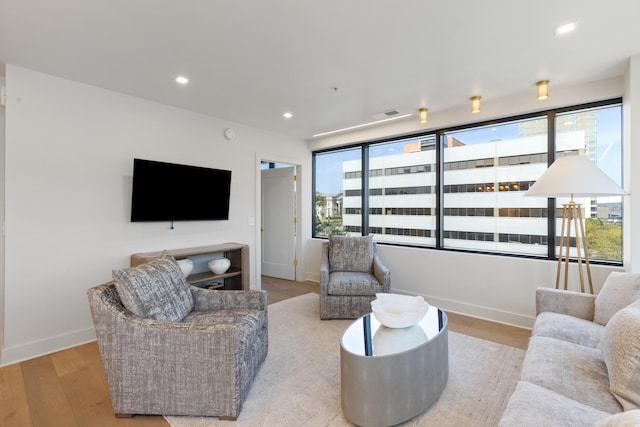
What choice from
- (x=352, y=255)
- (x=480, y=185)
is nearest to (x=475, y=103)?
(x=480, y=185)

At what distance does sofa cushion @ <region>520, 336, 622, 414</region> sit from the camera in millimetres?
1324

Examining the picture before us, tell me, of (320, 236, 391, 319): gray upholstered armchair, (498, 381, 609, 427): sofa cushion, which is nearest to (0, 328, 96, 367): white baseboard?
(320, 236, 391, 319): gray upholstered armchair

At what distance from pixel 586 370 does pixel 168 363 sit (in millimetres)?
2218

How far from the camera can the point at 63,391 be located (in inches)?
84.3

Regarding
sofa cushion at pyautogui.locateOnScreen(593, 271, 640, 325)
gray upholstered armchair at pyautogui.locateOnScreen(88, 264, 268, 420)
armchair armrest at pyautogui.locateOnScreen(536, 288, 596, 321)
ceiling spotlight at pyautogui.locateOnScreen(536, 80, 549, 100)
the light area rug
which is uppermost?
ceiling spotlight at pyautogui.locateOnScreen(536, 80, 549, 100)

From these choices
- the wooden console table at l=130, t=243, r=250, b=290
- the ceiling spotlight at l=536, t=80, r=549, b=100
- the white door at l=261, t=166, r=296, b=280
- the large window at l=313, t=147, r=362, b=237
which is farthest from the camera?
the white door at l=261, t=166, r=296, b=280

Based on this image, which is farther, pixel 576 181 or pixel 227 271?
pixel 227 271

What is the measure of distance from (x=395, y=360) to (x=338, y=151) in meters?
3.97

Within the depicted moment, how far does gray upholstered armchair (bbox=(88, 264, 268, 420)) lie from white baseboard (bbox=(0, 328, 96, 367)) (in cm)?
146

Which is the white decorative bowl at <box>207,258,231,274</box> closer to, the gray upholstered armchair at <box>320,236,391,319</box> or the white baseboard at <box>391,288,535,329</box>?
the gray upholstered armchair at <box>320,236,391,319</box>

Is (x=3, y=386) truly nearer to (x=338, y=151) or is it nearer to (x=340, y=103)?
(x=340, y=103)

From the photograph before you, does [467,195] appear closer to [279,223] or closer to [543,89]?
[543,89]

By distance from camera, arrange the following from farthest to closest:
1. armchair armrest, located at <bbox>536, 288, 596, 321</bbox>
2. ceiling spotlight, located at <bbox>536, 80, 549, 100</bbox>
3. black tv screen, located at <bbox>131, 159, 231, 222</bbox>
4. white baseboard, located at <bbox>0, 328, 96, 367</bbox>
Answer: black tv screen, located at <bbox>131, 159, 231, 222</bbox>
ceiling spotlight, located at <bbox>536, 80, 549, 100</bbox>
white baseboard, located at <bbox>0, 328, 96, 367</bbox>
armchair armrest, located at <bbox>536, 288, 596, 321</bbox>

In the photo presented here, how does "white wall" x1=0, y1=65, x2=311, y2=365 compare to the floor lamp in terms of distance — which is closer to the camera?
the floor lamp
